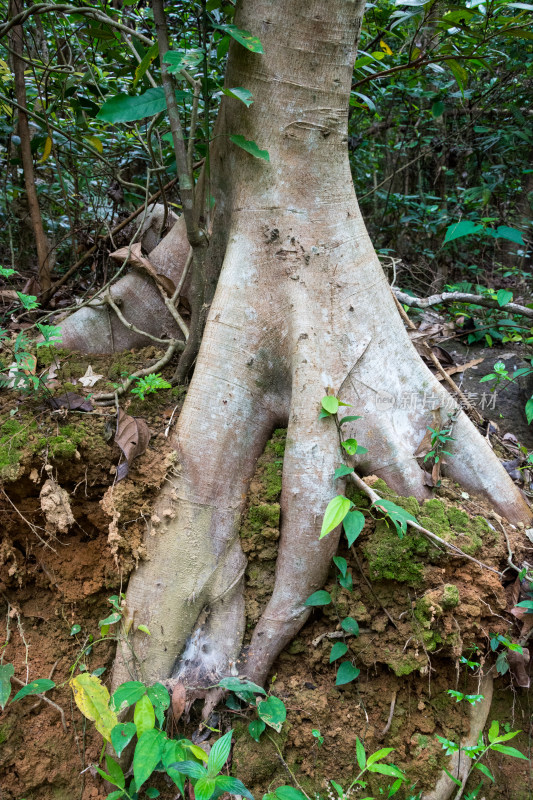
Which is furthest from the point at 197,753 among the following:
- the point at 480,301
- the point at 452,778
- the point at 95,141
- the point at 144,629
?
the point at 95,141

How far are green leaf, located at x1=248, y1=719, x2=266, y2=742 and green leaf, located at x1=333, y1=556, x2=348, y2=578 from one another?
670mm

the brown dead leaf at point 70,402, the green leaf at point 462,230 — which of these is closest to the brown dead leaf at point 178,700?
the brown dead leaf at point 70,402

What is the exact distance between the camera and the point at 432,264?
5.57m

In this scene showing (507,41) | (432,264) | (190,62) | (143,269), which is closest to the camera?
(190,62)

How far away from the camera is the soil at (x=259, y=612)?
6.79 feet

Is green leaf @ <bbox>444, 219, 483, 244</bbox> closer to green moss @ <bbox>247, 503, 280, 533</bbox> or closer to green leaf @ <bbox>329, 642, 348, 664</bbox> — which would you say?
green moss @ <bbox>247, 503, 280, 533</bbox>

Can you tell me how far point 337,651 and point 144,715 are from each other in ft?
2.63

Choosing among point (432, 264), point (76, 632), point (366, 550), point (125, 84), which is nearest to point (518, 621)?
point (366, 550)

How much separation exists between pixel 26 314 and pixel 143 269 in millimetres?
847

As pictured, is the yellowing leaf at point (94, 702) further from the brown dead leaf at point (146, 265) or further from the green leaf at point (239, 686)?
the brown dead leaf at point (146, 265)

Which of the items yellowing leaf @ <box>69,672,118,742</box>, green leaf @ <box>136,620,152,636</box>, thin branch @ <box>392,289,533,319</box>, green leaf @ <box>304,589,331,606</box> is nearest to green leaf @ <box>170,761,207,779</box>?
yellowing leaf @ <box>69,672,118,742</box>

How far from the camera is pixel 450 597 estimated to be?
78.6 inches

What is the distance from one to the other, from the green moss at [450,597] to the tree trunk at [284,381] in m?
0.43

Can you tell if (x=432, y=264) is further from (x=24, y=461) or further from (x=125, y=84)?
(x=24, y=461)
